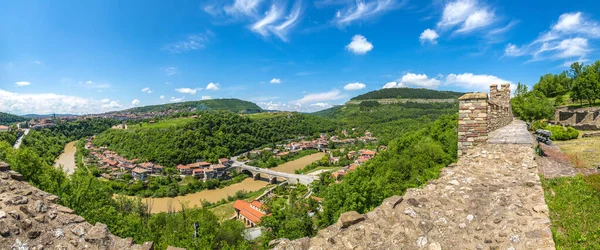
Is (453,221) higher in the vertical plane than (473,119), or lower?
lower

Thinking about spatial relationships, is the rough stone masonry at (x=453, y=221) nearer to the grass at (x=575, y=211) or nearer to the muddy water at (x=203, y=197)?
the grass at (x=575, y=211)

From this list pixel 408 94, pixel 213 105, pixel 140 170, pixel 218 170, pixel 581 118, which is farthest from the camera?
pixel 213 105

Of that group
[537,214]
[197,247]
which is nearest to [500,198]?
[537,214]

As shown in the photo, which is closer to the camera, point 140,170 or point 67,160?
point 140,170

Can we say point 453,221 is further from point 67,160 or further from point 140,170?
point 67,160

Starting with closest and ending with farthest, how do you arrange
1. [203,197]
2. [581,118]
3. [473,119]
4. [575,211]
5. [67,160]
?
[575,211], [473,119], [581,118], [203,197], [67,160]

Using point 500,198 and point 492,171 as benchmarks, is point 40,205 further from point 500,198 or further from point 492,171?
point 492,171

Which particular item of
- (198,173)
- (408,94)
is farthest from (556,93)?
(408,94)

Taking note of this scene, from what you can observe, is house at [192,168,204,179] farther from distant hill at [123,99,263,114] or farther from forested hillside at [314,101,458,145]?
distant hill at [123,99,263,114]
